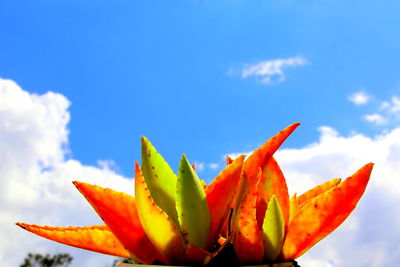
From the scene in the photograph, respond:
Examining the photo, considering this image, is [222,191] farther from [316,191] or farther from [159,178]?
[316,191]

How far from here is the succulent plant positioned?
1.18m

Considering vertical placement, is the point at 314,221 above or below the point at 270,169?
below

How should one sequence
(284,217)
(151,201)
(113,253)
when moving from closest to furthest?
(151,201) → (284,217) → (113,253)

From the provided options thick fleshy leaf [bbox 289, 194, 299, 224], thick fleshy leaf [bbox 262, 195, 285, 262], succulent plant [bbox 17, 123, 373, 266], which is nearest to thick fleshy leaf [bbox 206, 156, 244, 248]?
succulent plant [bbox 17, 123, 373, 266]

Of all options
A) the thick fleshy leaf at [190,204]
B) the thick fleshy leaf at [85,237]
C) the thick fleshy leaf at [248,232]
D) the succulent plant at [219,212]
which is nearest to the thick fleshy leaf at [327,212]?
the succulent plant at [219,212]

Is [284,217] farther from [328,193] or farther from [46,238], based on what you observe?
[46,238]

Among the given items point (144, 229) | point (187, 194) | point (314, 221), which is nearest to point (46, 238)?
point (144, 229)

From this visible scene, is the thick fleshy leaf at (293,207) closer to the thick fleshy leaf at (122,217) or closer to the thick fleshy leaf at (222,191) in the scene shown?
the thick fleshy leaf at (222,191)

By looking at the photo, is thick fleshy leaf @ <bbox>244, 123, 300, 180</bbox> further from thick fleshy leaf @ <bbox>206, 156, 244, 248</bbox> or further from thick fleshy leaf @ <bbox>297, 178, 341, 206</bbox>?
thick fleshy leaf @ <bbox>297, 178, 341, 206</bbox>

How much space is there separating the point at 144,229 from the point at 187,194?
148mm

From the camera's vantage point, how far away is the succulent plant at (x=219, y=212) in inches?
46.4

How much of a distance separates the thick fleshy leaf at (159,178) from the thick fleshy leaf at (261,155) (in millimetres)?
200

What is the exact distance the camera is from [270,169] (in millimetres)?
1296

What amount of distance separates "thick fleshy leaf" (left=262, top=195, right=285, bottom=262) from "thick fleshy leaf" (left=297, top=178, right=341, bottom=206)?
0.81ft
